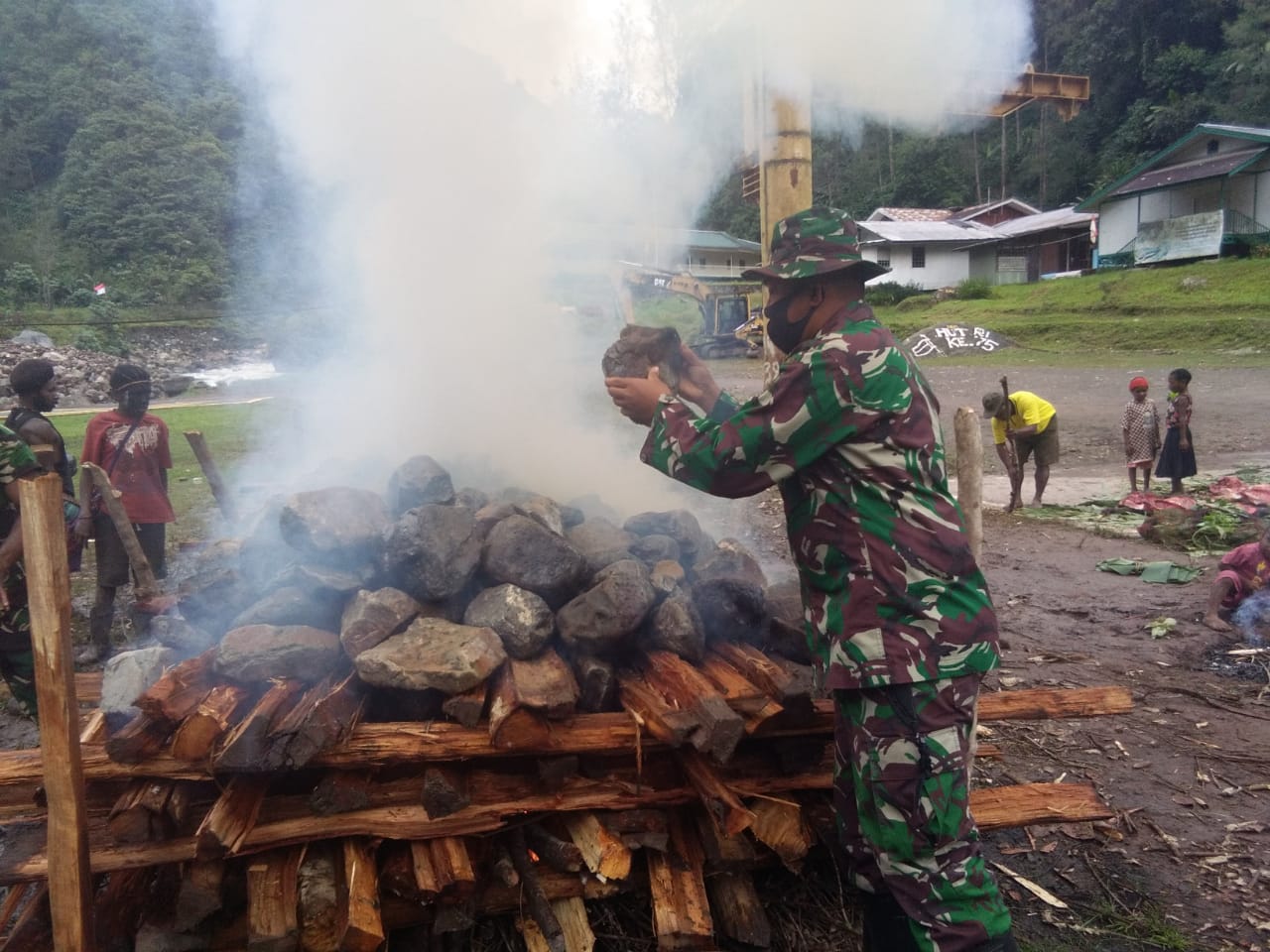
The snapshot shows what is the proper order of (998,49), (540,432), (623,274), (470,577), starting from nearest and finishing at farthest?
(470,577), (540,432), (998,49), (623,274)

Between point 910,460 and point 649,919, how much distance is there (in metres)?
1.81

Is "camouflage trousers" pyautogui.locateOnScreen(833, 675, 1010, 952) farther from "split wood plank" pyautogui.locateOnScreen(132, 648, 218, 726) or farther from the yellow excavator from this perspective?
the yellow excavator

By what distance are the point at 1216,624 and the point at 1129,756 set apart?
207 cm

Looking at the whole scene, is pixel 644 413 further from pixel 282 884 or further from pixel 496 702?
pixel 282 884

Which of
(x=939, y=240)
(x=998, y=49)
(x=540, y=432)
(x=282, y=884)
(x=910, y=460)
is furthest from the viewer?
(x=939, y=240)

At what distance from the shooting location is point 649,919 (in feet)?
9.29

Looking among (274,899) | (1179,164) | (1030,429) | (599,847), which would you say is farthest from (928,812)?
(1179,164)

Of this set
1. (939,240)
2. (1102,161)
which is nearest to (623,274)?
(939,240)

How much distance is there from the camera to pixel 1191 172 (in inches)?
1177

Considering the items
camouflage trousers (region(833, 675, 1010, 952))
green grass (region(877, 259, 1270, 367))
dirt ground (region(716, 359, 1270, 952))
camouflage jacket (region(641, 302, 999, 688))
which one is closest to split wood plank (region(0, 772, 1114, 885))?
camouflage trousers (region(833, 675, 1010, 952))

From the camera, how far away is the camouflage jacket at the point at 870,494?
2.16 meters

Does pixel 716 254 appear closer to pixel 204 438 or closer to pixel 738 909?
pixel 204 438

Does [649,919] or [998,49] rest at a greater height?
[998,49]

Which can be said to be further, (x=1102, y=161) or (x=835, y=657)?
(x=1102, y=161)
